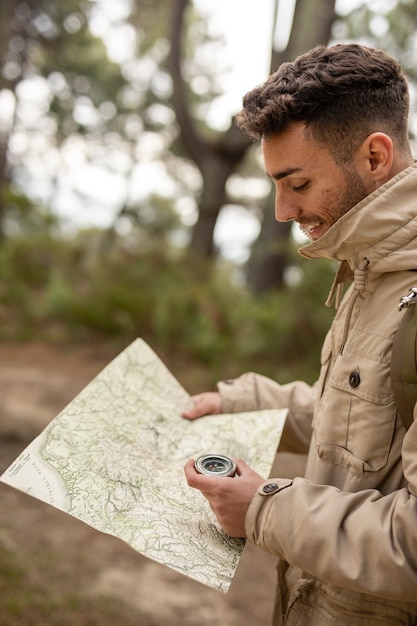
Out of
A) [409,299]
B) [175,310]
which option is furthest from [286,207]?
[175,310]

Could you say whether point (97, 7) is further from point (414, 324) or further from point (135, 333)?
point (414, 324)

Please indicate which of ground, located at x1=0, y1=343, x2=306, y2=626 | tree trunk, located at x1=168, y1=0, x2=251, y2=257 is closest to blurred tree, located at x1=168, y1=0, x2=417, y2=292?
tree trunk, located at x1=168, y1=0, x2=251, y2=257

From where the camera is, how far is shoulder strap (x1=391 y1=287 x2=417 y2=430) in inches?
48.9

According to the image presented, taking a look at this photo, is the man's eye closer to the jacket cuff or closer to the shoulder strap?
the shoulder strap

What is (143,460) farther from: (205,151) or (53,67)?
(53,67)

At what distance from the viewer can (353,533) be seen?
3.89 feet

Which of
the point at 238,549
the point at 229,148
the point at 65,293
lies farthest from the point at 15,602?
the point at 229,148

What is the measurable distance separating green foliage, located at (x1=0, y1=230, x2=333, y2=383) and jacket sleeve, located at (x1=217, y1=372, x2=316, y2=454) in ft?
12.4

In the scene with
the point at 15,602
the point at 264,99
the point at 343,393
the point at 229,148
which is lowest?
the point at 15,602

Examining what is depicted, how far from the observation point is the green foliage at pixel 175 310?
636cm

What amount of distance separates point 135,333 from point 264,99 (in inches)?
223

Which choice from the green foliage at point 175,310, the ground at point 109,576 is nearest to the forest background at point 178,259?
the green foliage at point 175,310

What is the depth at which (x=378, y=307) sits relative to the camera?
56.5 inches

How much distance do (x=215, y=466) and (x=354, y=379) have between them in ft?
1.57
